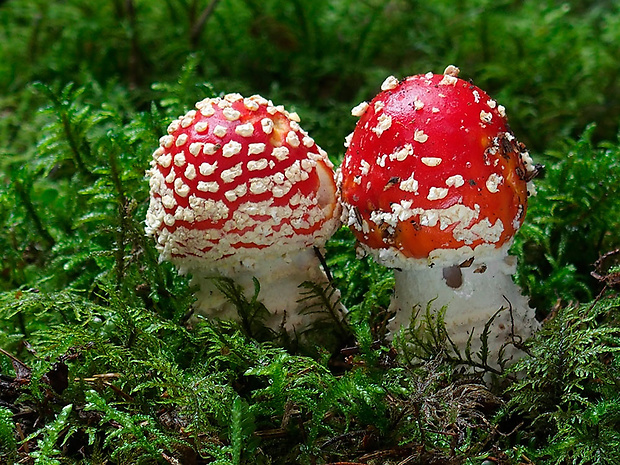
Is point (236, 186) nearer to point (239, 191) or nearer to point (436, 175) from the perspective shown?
point (239, 191)

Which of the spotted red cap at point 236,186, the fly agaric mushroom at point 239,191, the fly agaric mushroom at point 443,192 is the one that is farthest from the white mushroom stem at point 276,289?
the fly agaric mushroom at point 443,192

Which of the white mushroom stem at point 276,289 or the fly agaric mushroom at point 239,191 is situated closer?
the fly agaric mushroom at point 239,191

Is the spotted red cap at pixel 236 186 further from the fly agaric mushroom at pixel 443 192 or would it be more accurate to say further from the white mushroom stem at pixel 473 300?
the white mushroom stem at pixel 473 300

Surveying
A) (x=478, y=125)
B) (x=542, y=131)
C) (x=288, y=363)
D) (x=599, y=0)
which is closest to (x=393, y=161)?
(x=478, y=125)

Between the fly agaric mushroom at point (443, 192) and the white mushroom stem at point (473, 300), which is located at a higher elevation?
the fly agaric mushroom at point (443, 192)

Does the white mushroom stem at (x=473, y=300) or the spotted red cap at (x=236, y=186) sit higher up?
the spotted red cap at (x=236, y=186)

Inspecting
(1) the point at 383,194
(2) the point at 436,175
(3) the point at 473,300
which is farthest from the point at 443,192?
(3) the point at 473,300

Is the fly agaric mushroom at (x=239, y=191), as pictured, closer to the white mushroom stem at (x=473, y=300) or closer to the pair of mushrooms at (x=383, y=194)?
the pair of mushrooms at (x=383, y=194)
